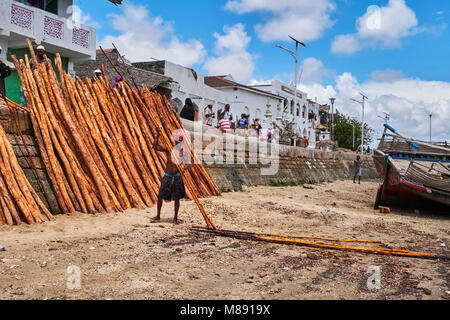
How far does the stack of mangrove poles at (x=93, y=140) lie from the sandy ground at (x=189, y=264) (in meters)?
0.46

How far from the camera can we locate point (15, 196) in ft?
17.5

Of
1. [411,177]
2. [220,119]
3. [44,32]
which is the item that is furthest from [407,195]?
[44,32]

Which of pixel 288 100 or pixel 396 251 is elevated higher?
pixel 288 100

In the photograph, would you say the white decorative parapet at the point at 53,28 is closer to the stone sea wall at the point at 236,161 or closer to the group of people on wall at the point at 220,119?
the group of people on wall at the point at 220,119

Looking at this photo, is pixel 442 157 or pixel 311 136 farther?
pixel 311 136

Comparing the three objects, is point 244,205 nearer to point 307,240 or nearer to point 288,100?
point 307,240

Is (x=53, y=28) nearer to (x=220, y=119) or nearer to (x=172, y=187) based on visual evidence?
(x=220, y=119)

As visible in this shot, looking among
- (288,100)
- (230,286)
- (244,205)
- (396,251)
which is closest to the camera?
(230,286)

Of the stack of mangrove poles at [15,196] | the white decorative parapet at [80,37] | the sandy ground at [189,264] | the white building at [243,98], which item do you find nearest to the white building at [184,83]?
the white building at [243,98]

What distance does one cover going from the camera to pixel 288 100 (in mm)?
42062

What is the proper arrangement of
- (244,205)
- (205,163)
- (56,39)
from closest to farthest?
(244,205), (205,163), (56,39)

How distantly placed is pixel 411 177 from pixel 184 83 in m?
16.2

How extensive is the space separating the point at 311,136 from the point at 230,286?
46360mm

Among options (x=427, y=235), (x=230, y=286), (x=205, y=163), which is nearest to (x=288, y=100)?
(x=205, y=163)
